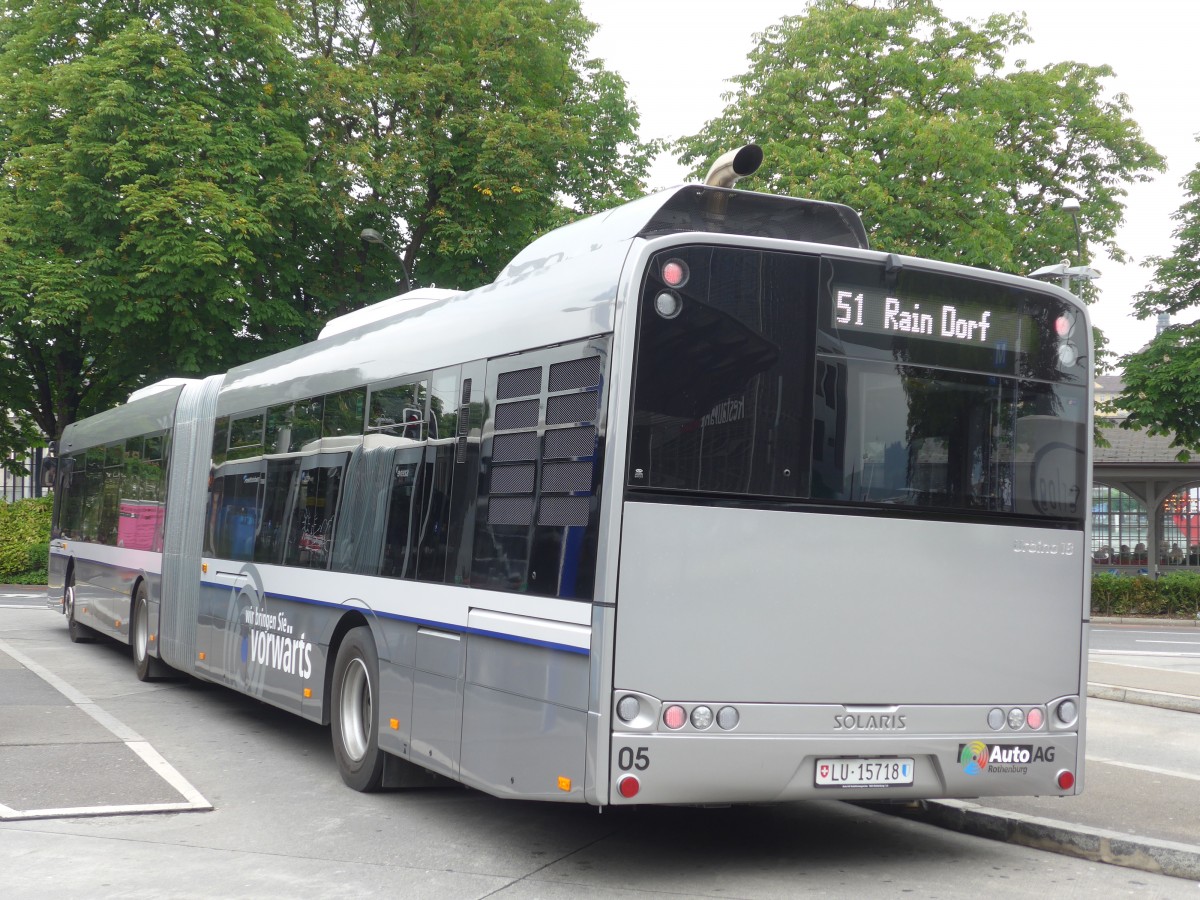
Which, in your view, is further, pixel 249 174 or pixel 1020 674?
pixel 249 174

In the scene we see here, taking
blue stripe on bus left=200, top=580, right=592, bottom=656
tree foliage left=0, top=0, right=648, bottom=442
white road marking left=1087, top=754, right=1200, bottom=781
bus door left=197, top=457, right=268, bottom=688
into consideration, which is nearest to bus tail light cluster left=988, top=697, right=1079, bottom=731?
blue stripe on bus left=200, top=580, right=592, bottom=656

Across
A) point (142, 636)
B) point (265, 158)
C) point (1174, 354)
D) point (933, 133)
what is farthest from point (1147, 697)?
point (1174, 354)

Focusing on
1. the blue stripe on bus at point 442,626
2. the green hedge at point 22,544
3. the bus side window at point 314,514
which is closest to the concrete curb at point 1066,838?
the blue stripe on bus at point 442,626

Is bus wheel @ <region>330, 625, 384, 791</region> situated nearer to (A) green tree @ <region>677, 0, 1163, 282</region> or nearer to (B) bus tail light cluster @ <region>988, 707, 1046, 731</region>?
(B) bus tail light cluster @ <region>988, 707, 1046, 731</region>

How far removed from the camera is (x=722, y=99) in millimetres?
33969

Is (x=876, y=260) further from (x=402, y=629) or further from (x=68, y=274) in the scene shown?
(x=68, y=274)

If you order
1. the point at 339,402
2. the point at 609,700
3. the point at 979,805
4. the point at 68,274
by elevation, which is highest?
the point at 68,274

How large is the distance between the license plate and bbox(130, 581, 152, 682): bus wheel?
9.92 meters

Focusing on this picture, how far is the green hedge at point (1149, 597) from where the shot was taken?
35.6 meters

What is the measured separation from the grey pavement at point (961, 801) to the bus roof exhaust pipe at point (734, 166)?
12.6 ft

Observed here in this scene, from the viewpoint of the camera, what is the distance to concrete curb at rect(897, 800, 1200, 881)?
22.6 feet

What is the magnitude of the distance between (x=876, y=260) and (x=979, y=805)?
134 inches

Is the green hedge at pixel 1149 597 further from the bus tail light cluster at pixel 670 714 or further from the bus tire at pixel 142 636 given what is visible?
the bus tail light cluster at pixel 670 714

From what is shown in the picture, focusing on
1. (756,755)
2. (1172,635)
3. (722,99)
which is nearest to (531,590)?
(756,755)
